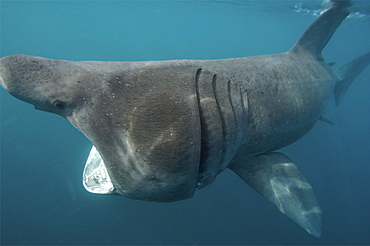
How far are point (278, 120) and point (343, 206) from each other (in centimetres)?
1141

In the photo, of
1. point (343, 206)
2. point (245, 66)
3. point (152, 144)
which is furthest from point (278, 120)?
point (343, 206)

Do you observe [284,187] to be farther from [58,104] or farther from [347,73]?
[347,73]

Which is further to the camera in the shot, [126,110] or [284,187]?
[284,187]

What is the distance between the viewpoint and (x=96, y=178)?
315 cm

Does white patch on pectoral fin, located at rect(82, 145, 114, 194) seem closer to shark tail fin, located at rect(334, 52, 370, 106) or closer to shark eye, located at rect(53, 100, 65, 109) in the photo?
shark eye, located at rect(53, 100, 65, 109)

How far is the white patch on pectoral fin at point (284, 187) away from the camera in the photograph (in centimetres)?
341

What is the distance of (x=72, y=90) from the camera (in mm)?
2270

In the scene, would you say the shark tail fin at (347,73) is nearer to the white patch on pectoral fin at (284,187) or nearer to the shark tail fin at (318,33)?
the shark tail fin at (318,33)

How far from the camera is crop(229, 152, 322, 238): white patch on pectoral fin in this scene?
3410 mm

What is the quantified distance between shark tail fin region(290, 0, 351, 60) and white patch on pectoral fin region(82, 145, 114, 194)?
208 inches

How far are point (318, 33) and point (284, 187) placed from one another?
15.3 ft

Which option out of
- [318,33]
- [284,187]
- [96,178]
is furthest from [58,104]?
[318,33]

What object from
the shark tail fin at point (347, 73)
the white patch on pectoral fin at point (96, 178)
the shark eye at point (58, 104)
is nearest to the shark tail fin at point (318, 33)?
the shark tail fin at point (347, 73)

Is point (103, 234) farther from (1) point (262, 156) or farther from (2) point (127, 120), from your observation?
(2) point (127, 120)
